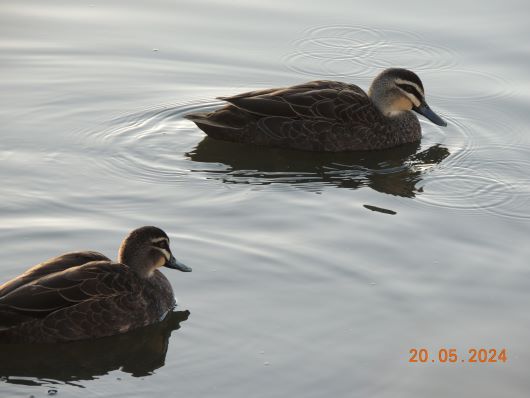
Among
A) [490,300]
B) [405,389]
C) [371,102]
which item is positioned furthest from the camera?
[371,102]

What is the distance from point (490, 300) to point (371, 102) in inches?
189

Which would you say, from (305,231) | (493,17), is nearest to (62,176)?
(305,231)

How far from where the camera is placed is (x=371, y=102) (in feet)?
48.8

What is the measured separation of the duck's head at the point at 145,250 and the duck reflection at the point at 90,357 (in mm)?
480

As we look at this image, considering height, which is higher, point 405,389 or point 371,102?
point 371,102

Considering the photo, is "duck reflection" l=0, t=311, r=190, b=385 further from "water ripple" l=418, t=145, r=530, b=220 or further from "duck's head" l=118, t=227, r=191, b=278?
"water ripple" l=418, t=145, r=530, b=220

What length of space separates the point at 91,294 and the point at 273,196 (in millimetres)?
3039

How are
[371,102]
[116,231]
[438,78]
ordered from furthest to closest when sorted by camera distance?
[438,78]
[371,102]
[116,231]

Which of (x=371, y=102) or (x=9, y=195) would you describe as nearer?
(x=9, y=195)

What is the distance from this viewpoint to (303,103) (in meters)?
14.6

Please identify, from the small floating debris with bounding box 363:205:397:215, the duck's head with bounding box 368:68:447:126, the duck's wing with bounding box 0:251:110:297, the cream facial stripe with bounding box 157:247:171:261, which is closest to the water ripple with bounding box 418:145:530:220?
the small floating debris with bounding box 363:205:397:215

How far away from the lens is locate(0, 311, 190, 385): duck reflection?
9.38 meters

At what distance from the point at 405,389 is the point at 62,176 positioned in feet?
16.4

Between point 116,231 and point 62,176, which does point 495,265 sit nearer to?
point 116,231
